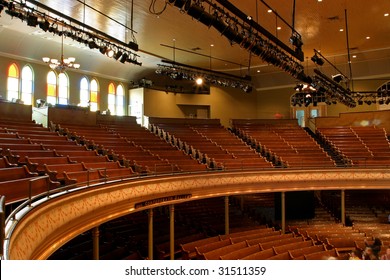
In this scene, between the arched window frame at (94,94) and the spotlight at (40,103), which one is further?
the arched window frame at (94,94)

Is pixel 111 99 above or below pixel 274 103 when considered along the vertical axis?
below

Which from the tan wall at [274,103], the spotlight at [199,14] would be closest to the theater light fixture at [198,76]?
the tan wall at [274,103]

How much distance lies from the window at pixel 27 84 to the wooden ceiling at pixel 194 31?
21.1 inches

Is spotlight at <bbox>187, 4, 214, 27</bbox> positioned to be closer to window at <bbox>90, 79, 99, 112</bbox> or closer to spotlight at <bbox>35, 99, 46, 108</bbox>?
spotlight at <bbox>35, 99, 46, 108</bbox>

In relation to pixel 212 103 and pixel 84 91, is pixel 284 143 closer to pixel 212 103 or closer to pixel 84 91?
pixel 212 103

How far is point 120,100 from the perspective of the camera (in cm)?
1616

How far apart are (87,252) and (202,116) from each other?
11.1 meters

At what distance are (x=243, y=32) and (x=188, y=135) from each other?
7448mm

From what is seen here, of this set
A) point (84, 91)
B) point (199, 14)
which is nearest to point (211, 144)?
point (84, 91)

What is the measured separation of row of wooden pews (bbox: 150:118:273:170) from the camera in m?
11.5

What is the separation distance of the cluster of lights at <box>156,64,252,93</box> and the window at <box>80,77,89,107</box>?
296 centimetres

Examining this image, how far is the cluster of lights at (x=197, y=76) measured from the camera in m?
13.2

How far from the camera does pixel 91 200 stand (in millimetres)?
6004

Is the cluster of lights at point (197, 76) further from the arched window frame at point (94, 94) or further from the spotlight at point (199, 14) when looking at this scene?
the spotlight at point (199, 14)
